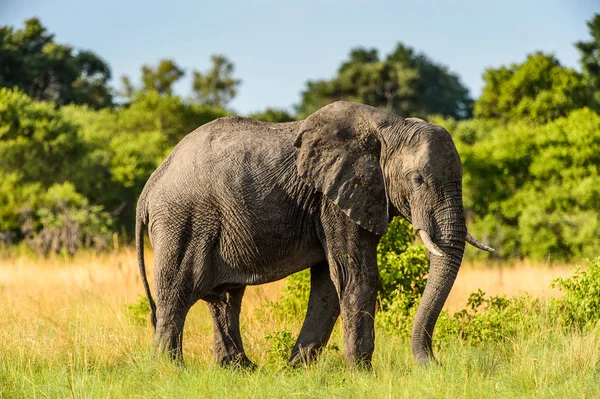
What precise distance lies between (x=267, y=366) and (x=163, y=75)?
4983cm

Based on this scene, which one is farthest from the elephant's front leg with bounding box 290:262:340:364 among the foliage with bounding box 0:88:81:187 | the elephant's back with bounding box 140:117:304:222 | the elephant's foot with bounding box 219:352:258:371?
the foliage with bounding box 0:88:81:187

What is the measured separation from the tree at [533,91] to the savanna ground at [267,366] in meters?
20.4

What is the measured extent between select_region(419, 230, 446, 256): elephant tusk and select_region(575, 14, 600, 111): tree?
96.9 feet

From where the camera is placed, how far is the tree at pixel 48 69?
116 ft

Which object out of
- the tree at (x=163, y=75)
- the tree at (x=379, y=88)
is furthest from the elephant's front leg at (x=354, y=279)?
the tree at (x=163, y=75)

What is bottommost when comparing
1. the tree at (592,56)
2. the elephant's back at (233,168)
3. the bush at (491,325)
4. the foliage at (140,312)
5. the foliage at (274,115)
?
the foliage at (140,312)

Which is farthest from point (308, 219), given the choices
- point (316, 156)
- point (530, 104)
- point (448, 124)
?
point (448, 124)

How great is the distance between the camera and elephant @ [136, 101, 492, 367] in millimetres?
6469

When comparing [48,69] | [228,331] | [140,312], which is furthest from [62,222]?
[48,69]

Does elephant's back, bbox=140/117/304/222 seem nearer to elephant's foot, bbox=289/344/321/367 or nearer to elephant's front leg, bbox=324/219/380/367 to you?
elephant's front leg, bbox=324/219/380/367

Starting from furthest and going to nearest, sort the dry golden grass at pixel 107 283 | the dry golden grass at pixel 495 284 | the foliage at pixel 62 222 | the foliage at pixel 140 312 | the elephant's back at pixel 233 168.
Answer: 1. the foliage at pixel 62 222
2. the dry golden grass at pixel 495 284
3. the dry golden grass at pixel 107 283
4. the foliage at pixel 140 312
5. the elephant's back at pixel 233 168

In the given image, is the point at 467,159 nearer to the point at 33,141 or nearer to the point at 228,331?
the point at 33,141

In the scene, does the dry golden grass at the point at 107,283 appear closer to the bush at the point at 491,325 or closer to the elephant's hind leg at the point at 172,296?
the bush at the point at 491,325

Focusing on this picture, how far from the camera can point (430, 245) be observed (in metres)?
6.30
